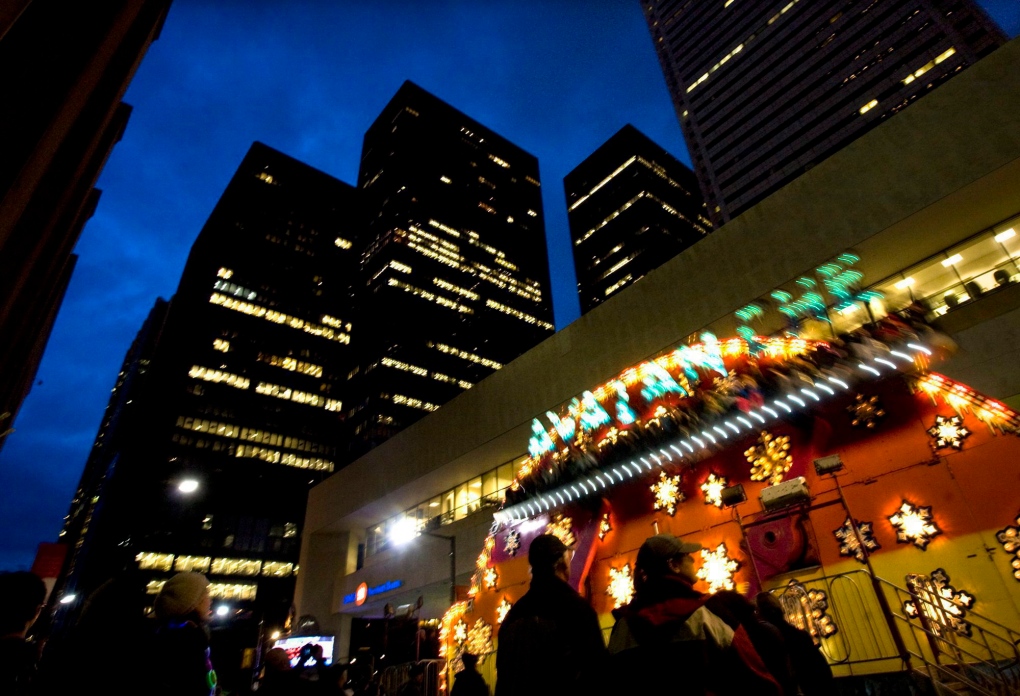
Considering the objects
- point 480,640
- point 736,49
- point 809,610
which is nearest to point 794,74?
point 736,49

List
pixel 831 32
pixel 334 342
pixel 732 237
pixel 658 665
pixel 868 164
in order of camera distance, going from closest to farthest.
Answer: pixel 658 665 < pixel 868 164 < pixel 732 237 < pixel 831 32 < pixel 334 342

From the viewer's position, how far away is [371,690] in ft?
39.4

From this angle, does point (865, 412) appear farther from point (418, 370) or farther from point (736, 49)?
point (736, 49)

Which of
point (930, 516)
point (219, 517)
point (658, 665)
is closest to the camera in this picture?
point (658, 665)

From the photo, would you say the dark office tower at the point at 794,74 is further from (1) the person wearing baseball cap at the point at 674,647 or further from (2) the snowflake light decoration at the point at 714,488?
(1) the person wearing baseball cap at the point at 674,647

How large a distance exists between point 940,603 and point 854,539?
1293 millimetres

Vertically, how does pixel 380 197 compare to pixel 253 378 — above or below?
above

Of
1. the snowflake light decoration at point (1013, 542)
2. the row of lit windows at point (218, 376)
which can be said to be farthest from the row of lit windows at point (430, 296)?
the snowflake light decoration at point (1013, 542)

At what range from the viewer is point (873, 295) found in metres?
13.4

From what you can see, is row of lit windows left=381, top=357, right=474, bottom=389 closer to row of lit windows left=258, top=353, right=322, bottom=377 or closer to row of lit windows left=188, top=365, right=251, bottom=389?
row of lit windows left=258, top=353, right=322, bottom=377

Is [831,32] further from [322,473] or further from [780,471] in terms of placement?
[322,473]

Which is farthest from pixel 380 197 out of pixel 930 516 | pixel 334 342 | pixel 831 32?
pixel 930 516

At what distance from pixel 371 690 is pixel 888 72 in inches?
2997

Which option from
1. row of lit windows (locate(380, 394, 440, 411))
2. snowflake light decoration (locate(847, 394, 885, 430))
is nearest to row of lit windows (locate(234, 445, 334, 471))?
row of lit windows (locate(380, 394, 440, 411))
